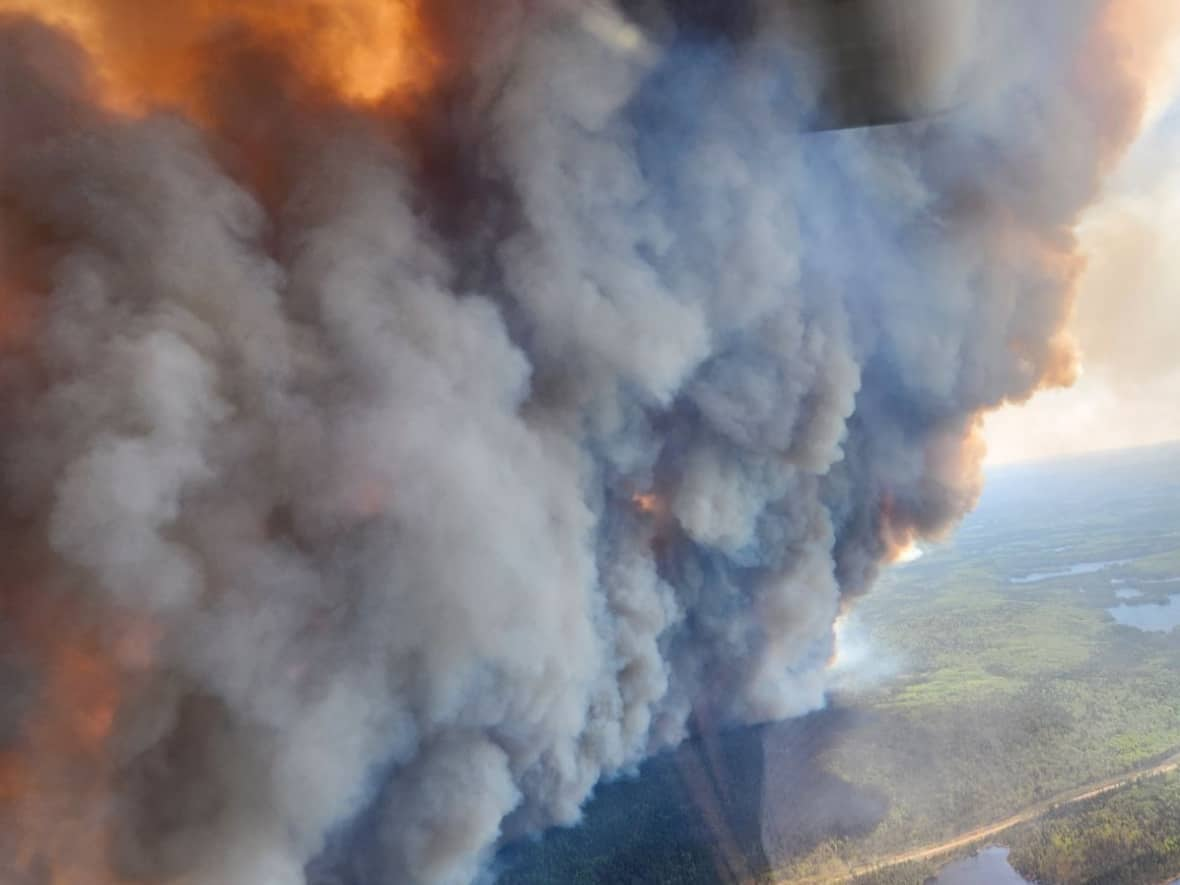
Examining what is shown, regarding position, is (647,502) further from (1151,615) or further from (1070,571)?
(1070,571)

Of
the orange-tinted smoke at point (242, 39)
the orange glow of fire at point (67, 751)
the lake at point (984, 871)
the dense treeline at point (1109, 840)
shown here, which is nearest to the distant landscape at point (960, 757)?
the dense treeline at point (1109, 840)

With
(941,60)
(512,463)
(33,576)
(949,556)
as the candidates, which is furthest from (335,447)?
(949,556)

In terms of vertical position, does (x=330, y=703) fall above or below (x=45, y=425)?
below

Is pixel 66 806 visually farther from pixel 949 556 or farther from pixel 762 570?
pixel 949 556

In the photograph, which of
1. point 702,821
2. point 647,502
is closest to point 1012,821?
point 702,821

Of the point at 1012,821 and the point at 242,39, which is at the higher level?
the point at 242,39

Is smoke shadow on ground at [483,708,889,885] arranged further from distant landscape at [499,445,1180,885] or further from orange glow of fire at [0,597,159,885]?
orange glow of fire at [0,597,159,885]
